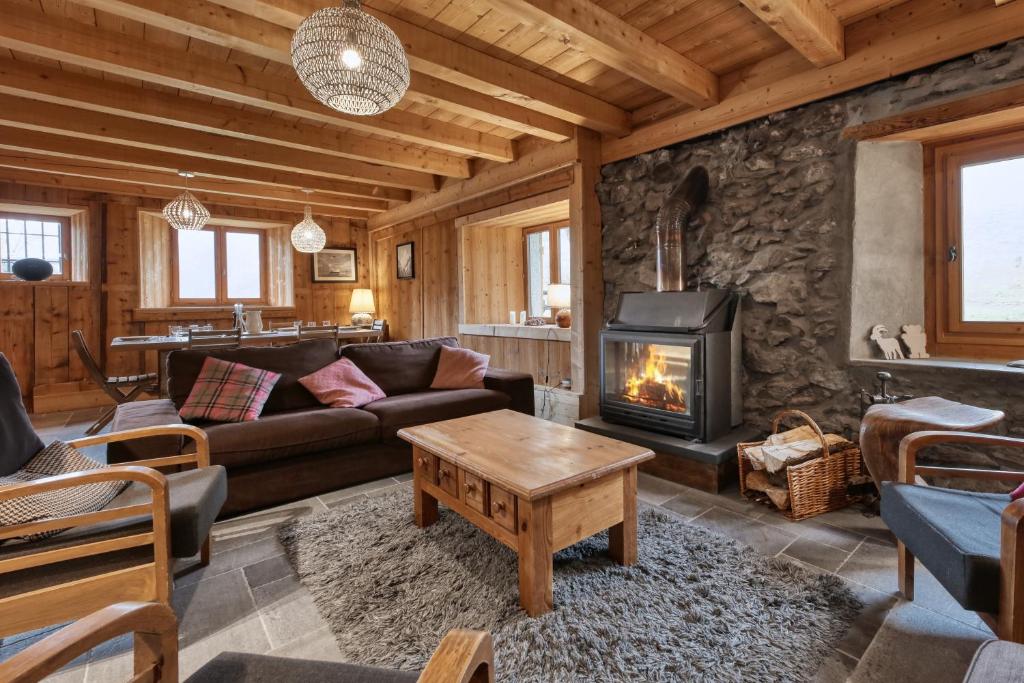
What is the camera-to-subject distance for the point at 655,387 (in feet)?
10.0

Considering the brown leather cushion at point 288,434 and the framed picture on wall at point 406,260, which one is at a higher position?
the framed picture on wall at point 406,260

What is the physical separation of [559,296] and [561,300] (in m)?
0.04

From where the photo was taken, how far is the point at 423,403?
311 cm

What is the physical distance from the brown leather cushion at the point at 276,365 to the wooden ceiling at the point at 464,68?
1.57 metres

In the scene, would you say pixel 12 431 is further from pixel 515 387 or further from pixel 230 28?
pixel 515 387

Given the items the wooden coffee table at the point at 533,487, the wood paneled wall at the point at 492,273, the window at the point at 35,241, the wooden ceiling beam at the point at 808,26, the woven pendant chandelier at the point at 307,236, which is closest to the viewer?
the wooden coffee table at the point at 533,487

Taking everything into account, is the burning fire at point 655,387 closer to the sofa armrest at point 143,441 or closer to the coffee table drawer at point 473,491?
the coffee table drawer at point 473,491

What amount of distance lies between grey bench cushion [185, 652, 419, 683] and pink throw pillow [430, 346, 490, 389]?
269 cm

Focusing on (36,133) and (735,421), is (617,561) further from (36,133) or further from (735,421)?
(36,133)

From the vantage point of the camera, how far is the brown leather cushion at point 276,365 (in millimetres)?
2744

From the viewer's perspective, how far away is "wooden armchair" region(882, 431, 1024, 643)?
1065mm

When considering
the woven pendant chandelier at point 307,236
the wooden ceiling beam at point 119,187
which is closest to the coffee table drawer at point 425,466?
the woven pendant chandelier at point 307,236

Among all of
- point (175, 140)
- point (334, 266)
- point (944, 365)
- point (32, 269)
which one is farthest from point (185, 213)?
point (944, 365)

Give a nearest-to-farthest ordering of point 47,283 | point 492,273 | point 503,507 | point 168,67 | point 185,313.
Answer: point 503,507
point 168,67
point 47,283
point 492,273
point 185,313
